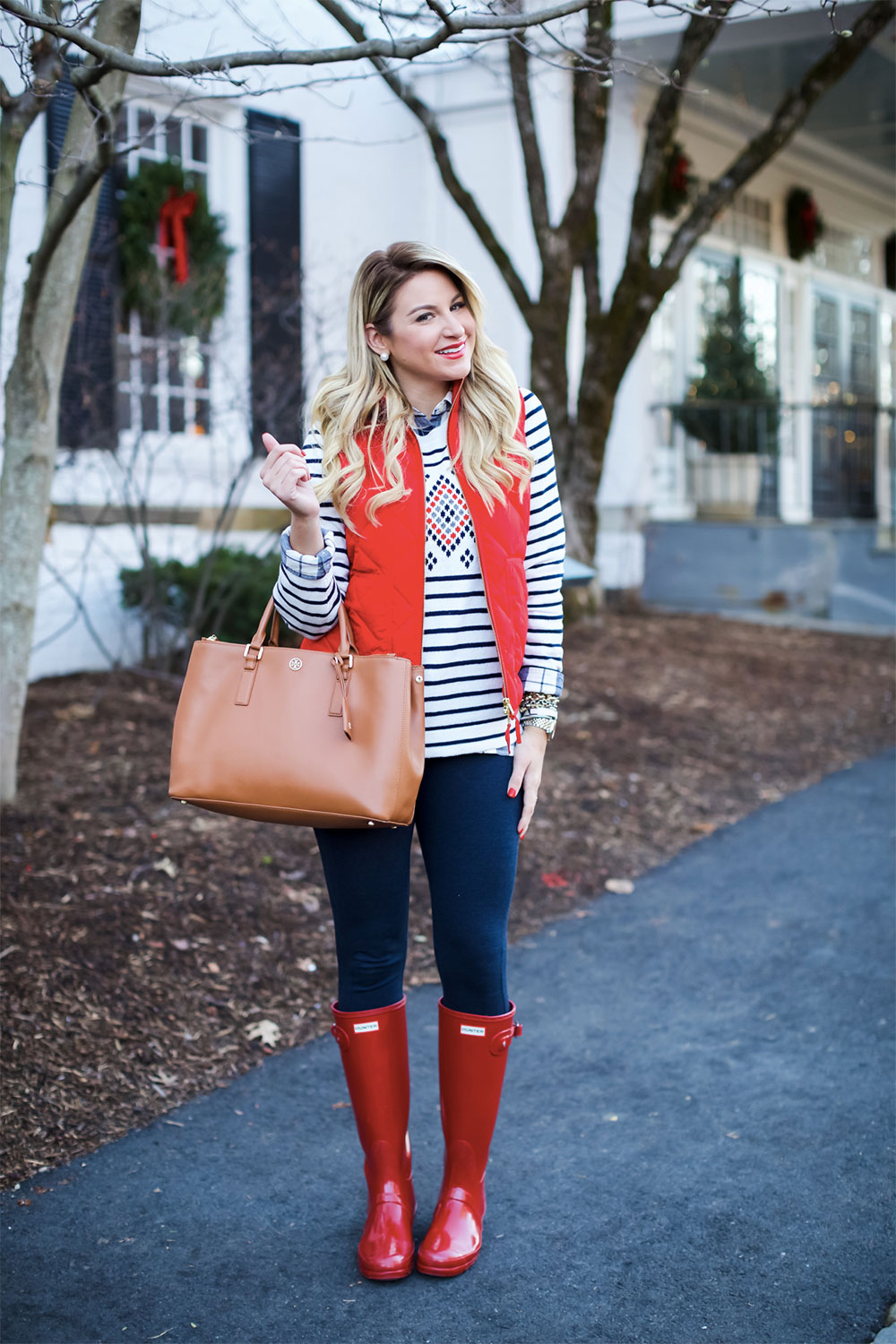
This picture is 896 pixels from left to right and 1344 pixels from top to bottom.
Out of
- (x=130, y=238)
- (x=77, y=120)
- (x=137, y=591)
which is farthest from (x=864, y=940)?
(x=130, y=238)

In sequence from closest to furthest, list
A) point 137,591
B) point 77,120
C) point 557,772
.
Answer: point 77,120 < point 557,772 < point 137,591

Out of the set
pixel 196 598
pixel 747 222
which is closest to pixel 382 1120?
pixel 196 598

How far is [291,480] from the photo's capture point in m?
2.17

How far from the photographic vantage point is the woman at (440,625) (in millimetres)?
2324

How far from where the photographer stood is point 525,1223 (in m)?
2.64

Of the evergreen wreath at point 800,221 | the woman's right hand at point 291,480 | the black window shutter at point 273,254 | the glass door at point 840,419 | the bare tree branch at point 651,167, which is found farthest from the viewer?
the glass door at point 840,419

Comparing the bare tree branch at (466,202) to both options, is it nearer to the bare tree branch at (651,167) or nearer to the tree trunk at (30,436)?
the bare tree branch at (651,167)

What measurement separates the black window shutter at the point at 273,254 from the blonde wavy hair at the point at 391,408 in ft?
18.8

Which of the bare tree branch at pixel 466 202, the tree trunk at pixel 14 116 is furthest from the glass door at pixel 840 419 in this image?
the tree trunk at pixel 14 116

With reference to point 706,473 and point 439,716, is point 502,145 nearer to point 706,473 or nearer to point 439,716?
point 706,473

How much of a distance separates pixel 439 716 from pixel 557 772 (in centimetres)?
360

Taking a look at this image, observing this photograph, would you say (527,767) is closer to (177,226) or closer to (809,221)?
(177,226)

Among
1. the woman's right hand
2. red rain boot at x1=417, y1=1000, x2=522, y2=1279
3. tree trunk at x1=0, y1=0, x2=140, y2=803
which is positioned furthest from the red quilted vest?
tree trunk at x1=0, y1=0, x2=140, y2=803

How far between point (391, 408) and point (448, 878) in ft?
2.95
